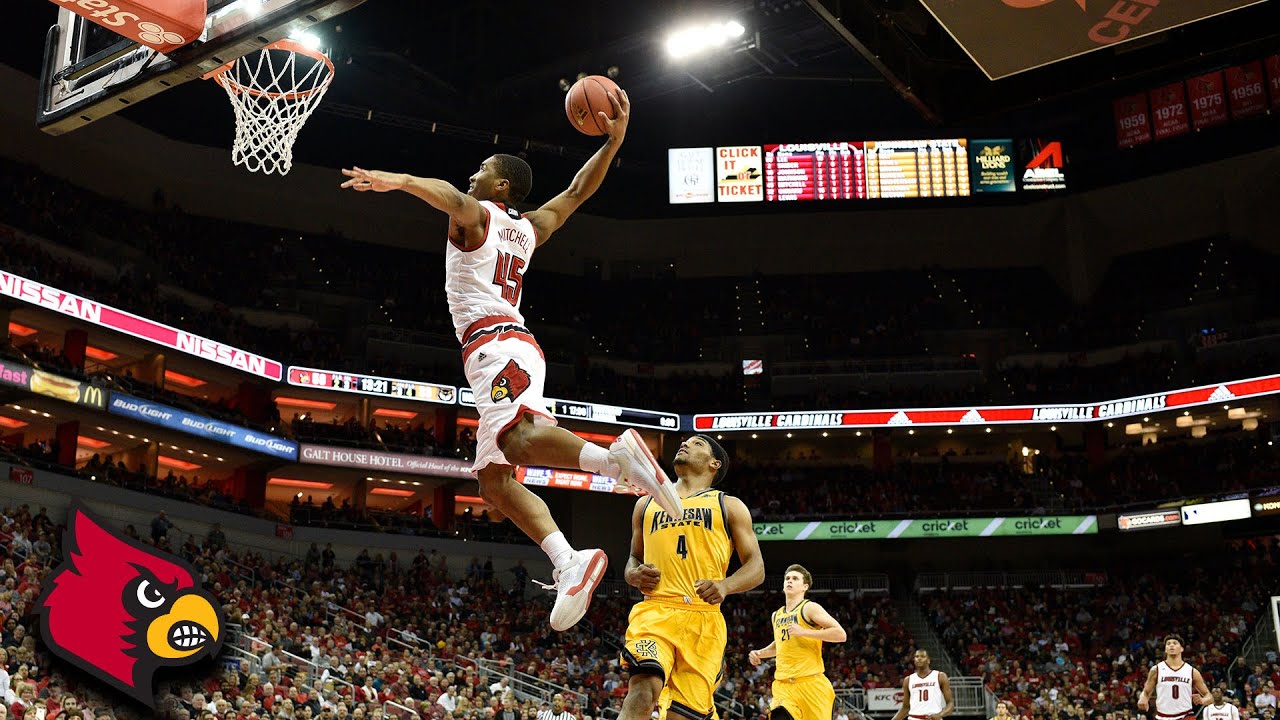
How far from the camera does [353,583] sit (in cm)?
2855

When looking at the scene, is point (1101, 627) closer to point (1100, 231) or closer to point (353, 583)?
point (1100, 231)

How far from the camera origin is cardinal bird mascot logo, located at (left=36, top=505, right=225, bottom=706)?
18.8 m

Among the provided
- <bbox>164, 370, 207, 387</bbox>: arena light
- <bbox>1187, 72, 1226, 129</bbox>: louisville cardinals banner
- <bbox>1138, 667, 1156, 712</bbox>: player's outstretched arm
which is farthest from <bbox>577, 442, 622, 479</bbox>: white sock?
<bbox>1187, 72, 1226, 129</bbox>: louisville cardinals banner

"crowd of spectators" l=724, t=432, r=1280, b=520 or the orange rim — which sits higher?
the orange rim

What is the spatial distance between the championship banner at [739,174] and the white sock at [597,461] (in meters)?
30.8

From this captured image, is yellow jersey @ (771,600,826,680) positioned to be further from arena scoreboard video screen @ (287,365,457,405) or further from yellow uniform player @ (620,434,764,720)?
arena scoreboard video screen @ (287,365,457,405)

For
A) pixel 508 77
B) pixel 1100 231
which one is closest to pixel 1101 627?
pixel 1100 231

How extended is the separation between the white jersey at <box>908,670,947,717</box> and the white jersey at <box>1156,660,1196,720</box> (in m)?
2.32

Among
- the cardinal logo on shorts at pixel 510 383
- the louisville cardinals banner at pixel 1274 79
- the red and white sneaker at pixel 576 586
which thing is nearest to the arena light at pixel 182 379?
the cardinal logo on shorts at pixel 510 383

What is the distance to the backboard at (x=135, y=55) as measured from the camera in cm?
700

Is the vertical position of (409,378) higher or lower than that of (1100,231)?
lower

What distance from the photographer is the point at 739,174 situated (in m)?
36.1

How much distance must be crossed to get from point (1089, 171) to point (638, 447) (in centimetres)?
3701

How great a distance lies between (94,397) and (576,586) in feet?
78.7
